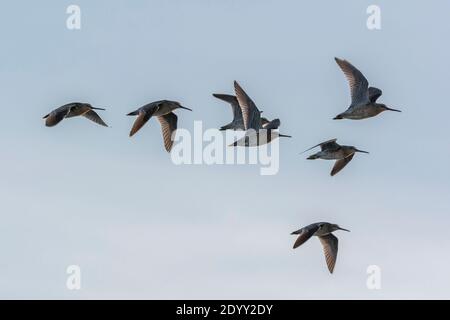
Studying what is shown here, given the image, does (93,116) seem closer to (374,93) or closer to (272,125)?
(272,125)

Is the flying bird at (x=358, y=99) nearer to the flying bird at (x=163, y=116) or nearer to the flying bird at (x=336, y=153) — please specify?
the flying bird at (x=336, y=153)

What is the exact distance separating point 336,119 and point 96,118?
21.1 ft

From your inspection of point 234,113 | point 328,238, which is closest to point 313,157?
point 328,238

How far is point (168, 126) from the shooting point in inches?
1417

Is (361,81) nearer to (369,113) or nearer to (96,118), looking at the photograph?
(369,113)

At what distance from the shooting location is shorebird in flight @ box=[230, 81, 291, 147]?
32.2 m

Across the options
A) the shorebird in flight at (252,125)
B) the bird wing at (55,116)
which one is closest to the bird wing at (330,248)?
the shorebird in flight at (252,125)

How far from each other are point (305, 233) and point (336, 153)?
228 cm

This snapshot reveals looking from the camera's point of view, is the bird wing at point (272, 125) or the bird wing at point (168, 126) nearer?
the bird wing at point (272, 125)

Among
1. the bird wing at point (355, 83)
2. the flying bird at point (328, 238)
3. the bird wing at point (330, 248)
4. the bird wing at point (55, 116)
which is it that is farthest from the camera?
the bird wing at point (330, 248)

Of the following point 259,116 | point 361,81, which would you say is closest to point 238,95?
point 259,116

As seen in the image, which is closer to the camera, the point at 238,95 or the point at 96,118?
the point at 238,95

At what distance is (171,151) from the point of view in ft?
117

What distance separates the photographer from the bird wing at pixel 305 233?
31.5 meters
